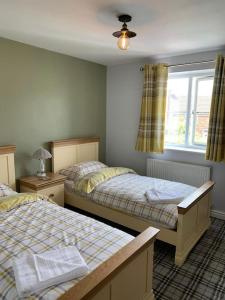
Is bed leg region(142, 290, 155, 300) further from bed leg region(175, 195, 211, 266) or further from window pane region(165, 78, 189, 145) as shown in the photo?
window pane region(165, 78, 189, 145)

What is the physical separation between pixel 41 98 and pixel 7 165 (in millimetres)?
1037

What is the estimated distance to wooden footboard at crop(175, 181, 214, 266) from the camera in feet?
7.26

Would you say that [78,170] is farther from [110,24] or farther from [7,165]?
[110,24]

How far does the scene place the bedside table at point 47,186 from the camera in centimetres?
283

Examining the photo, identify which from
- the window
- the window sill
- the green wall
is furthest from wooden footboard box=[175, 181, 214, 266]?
the green wall

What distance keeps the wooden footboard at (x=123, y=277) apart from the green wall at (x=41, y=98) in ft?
6.91

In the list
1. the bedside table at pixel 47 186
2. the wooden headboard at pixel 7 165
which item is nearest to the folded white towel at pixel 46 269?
the bedside table at pixel 47 186

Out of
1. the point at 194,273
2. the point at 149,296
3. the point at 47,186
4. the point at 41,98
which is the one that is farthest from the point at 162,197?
the point at 41,98

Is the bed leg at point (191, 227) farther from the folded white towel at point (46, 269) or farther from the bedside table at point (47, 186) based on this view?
the bedside table at point (47, 186)

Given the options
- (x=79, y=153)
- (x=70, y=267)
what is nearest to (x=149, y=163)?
(x=79, y=153)

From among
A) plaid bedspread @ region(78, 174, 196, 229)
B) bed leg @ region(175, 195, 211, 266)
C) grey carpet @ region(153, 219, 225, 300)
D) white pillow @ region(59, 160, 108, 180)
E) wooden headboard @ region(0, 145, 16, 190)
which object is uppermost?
wooden headboard @ region(0, 145, 16, 190)

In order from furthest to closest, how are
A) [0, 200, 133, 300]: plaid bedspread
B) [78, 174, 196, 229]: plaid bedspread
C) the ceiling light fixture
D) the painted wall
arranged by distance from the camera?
the painted wall, [78, 174, 196, 229]: plaid bedspread, the ceiling light fixture, [0, 200, 133, 300]: plaid bedspread

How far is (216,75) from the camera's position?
2.95 m

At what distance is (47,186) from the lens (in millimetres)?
2918
